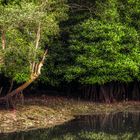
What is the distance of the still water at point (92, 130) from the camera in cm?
2941

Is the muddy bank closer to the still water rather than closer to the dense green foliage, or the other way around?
the still water

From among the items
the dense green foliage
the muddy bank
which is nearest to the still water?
the muddy bank

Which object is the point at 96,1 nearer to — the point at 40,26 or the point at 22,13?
the point at 40,26

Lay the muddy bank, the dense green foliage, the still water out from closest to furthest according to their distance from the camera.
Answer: the still water, the muddy bank, the dense green foliage

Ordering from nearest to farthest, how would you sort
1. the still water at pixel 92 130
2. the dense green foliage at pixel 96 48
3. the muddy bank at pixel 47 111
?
the still water at pixel 92 130 → the muddy bank at pixel 47 111 → the dense green foliage at pixel 96 48

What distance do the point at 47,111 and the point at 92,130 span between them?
5905 mm

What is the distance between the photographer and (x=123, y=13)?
45.8m

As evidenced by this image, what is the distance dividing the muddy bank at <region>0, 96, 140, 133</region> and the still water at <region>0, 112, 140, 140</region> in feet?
4.07

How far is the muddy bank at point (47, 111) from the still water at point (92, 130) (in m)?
1.24

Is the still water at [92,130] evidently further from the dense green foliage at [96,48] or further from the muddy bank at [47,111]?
the dense green foliage at [96,48]

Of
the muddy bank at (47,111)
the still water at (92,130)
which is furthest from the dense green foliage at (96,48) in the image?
the still water at (92,130)

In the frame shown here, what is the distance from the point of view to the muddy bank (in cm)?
3297

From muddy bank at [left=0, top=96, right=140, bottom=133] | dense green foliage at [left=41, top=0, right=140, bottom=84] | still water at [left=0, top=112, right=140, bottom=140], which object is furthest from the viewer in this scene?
dense green foliage at [left=41, top=0, right=140, bottom=84]

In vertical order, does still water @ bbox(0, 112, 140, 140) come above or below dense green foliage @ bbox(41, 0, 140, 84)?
below
